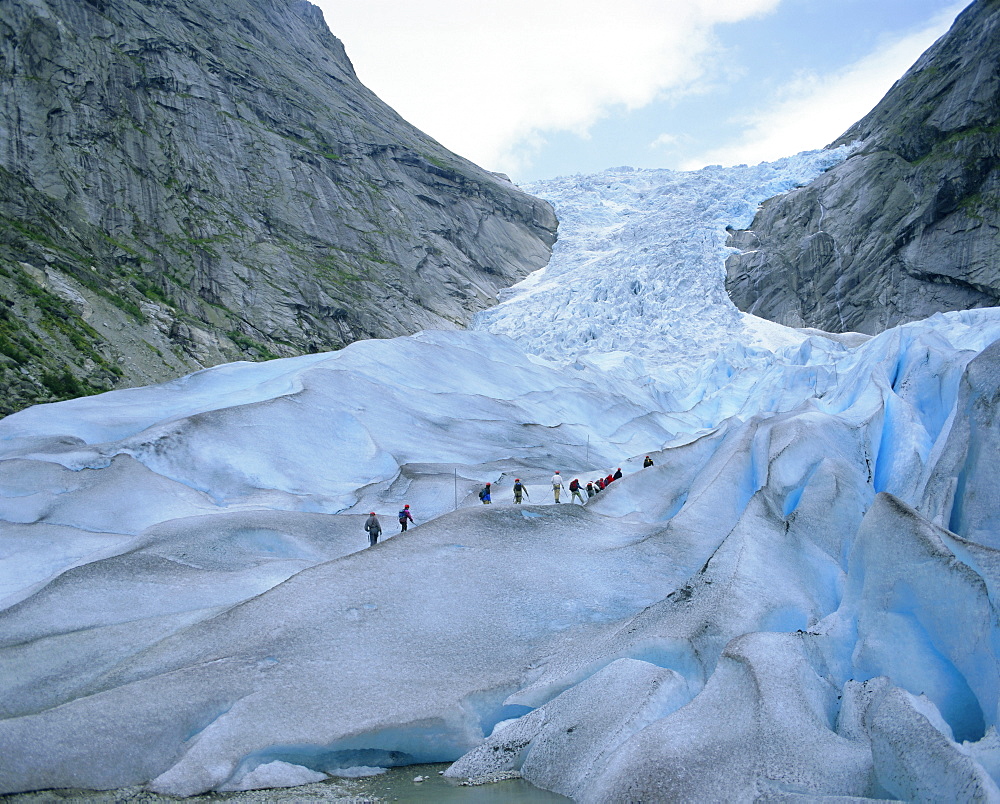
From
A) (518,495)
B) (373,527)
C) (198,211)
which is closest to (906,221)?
(518,495)

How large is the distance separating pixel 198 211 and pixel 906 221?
103ft

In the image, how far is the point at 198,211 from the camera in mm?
33531

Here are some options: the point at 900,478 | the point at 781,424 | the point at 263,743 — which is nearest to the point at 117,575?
the point at 263,743

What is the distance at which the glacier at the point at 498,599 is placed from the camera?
19.0ft

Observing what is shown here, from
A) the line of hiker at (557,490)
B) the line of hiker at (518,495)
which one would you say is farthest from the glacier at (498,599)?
the line of hiker at (557,490)

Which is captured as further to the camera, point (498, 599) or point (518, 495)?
point (518, 495)

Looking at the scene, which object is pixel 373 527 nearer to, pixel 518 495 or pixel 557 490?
pixel 518 495

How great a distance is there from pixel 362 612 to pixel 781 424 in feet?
23.1

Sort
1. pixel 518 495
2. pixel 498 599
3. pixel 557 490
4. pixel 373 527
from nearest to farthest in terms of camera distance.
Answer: pixel 498 599, pixel 373 527, pixel 518 495, pixel 557 490

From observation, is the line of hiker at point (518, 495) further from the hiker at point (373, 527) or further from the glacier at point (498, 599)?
the glacier at point (498, 599)

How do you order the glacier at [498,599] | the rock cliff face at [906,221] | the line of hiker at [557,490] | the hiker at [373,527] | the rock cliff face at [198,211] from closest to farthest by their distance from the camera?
the glacier at [498,599], the hiker at [373,527], the line of hiker at [557,490], the rock cliff face at [198,211], the rock cliff face at [906,221]

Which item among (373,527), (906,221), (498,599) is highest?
(906,221)

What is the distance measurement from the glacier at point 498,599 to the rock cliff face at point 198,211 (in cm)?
915

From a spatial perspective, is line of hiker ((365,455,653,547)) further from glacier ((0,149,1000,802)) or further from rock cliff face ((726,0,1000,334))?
rock cliff face ((726,0,1000,334))
